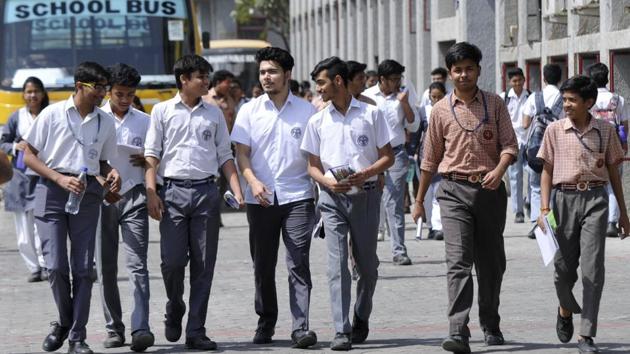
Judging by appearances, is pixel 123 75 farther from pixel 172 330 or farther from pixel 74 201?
pixel 172 330

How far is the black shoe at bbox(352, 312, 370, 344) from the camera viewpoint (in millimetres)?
10781

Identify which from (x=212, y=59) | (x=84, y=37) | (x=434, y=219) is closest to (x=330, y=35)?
(x=212, y=59)

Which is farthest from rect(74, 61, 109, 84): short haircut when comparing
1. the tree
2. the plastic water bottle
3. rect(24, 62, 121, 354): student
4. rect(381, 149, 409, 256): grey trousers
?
A: the tree

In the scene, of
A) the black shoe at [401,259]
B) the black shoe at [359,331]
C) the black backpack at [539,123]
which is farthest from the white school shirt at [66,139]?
the black backpack at [539,123]

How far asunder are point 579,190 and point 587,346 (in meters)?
0.93

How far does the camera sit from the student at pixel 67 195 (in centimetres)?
1037

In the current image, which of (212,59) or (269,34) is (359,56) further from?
(269,34)

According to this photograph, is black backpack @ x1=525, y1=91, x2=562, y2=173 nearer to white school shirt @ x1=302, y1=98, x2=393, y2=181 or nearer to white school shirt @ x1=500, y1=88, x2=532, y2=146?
white school shirt @ x1=500, y1=88, x2=532, y2=146

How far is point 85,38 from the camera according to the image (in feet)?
80.3

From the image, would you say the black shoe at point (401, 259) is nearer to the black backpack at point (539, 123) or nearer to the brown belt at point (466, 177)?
the black backpack at point (539, 123)

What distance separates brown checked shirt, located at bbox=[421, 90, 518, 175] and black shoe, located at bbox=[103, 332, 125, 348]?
2.22 m

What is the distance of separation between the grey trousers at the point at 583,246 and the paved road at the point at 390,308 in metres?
0.30

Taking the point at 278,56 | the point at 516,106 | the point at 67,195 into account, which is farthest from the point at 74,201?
the point at 516,106

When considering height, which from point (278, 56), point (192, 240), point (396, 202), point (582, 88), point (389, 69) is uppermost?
point (278, 56)
